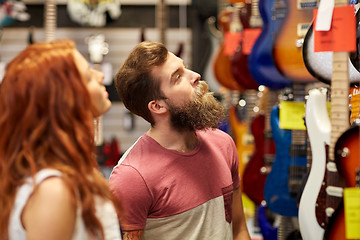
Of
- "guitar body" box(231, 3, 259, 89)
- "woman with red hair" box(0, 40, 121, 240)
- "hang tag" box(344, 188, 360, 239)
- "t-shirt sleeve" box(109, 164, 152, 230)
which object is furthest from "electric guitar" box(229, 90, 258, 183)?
"woman with red hair" box(0, 40, 121, 240)

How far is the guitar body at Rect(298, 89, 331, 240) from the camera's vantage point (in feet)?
6.73

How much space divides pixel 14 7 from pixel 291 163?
11.8 feet

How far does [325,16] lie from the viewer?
6.25 feet

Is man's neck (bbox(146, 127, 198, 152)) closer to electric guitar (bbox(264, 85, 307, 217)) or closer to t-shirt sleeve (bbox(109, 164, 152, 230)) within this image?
t-shirt sleeve (bbox(109, 164, 152, 230))

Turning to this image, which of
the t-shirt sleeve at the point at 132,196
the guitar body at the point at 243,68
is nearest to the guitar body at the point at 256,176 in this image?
the guitar body at the point at 243,68

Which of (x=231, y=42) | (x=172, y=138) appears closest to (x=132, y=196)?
(x=172, y=138)

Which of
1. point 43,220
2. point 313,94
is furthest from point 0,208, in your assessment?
point 313,94

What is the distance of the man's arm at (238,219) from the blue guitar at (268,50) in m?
0.79

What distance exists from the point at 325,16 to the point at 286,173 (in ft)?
4.14

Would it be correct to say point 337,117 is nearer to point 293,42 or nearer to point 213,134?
point 213,134

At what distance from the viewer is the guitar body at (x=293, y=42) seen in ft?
9.05

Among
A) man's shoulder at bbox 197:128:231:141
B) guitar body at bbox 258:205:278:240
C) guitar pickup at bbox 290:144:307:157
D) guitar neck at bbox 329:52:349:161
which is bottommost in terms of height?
guitar body at bbox 258:205:278:240

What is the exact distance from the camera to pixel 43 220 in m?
1.48

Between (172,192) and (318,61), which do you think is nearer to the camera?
(172,192)
